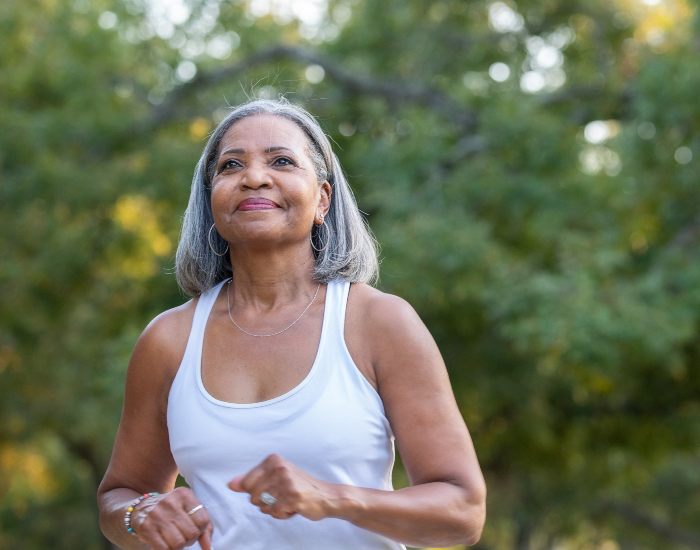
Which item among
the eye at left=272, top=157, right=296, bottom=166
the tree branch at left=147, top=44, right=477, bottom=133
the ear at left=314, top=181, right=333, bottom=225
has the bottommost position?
the ear at left=314, top=181, right=333, bottom=225

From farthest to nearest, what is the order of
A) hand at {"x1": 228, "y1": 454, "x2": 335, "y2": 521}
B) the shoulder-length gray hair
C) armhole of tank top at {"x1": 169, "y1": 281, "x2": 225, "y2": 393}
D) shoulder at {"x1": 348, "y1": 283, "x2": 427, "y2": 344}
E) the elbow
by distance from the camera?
1. the shoulder-length gray hair
2. armhole of tank top at {"x1": 169, "y1": 281, "x2": 225, "y2": 393}
3. shoulder at {"x1": 348, "y1": 283, "x2": 427, "y2": 344}
4. the elbow
5. hand at {"x1": 228, "y1": 454, "x2": 335, "y2": 521}

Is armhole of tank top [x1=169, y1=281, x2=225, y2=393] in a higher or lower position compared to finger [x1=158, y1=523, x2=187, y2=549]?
higher

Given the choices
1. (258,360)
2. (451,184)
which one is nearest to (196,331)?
(258,360)

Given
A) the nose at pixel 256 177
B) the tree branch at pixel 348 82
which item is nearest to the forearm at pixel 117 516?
the nose at pixel 256 177

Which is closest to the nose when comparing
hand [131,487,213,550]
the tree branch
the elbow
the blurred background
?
hand [131,487,213,550]

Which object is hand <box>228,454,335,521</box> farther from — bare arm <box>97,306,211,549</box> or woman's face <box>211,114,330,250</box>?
woman's face <box>211,114,330,250</box>

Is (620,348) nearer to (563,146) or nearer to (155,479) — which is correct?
(563,146)

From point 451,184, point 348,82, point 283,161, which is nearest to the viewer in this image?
point 283,161

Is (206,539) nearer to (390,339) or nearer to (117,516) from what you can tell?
(117,516)

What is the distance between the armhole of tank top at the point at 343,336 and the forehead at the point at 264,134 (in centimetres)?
30

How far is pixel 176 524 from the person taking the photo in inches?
88.0

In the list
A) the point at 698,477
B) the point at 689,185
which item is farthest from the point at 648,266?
the point at 698,477

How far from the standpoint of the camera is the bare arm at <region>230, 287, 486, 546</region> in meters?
2.19

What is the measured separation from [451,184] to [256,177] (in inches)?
271
